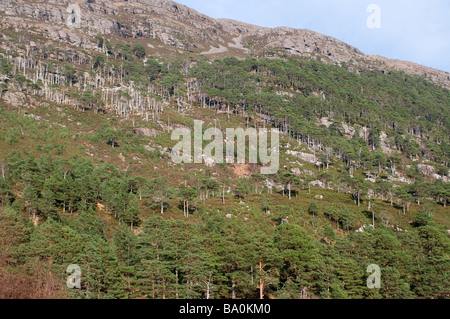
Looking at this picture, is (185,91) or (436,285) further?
(185,91)

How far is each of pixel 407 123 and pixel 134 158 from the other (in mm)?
136164

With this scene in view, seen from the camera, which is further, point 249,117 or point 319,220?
point 249,117

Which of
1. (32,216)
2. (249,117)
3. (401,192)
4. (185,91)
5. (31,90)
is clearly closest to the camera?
(32,216)

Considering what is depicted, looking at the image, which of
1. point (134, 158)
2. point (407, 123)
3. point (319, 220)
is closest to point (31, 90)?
→ point (134, 158)

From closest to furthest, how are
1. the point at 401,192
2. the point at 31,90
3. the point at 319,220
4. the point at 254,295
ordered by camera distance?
1. the point at 254,295
2. the point at 319,220
3. the point at 401,192
4. the point at 31,90

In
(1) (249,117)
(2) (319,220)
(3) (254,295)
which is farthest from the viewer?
(1) (249,117)

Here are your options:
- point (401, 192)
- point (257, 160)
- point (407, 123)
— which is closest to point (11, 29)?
point (257, 160)

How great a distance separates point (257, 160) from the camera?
96.0 metres

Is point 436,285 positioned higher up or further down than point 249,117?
further down

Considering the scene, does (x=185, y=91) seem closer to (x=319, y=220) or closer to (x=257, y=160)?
(x=257, y=160)

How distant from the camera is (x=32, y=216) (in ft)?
143

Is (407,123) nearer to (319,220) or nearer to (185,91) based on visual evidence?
(185,91)

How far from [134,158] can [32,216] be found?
125 feet
